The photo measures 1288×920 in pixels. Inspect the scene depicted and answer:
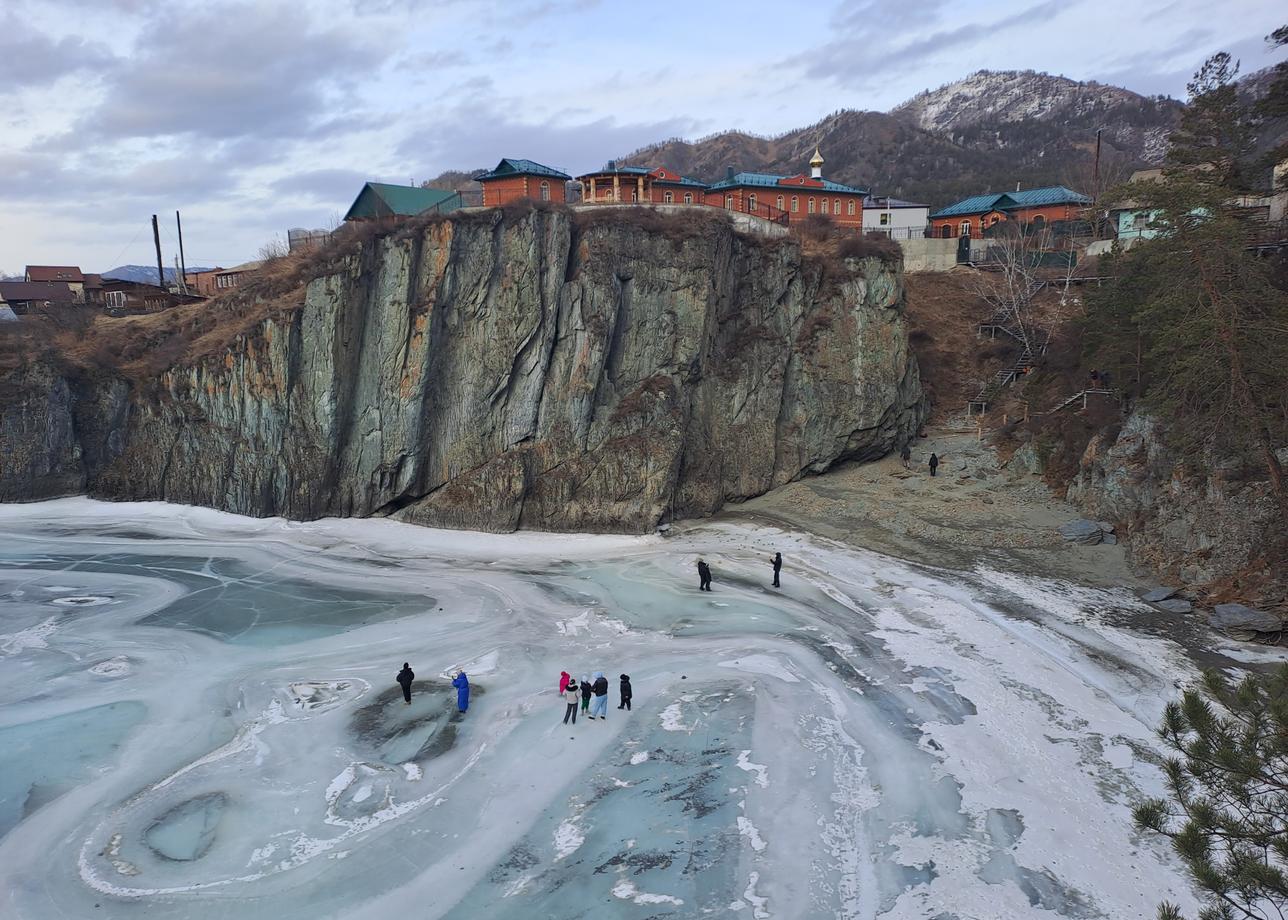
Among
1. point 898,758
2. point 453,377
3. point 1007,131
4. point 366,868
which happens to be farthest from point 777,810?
point 1007,131

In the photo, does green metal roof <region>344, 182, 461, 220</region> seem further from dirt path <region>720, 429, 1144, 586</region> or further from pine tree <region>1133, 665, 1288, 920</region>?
pine tree <region>1133, 665, 1288, 920</region>

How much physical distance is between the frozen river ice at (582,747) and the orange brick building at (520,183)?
2251 cm

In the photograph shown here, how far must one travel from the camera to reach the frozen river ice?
12.0m

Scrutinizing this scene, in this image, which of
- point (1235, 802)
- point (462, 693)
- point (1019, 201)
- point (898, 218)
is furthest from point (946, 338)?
point (1235, 802)

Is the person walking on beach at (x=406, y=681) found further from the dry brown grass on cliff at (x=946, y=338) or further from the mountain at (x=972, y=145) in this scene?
the mountain at (x=972, y=145)

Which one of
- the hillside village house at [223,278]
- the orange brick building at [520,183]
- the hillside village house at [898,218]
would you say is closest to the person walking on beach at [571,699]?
the orange brick building at [520,183]

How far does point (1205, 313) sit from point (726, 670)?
16.0 meters

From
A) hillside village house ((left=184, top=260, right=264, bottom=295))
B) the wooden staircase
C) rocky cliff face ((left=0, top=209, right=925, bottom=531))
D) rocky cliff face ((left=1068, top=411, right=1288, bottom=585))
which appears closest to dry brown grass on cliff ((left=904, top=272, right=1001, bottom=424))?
the wooden staircase

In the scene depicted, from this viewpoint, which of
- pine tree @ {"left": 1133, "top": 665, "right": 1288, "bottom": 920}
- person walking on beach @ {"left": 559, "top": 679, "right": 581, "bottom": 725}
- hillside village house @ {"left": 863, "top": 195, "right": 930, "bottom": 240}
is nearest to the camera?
pine tree @ {"left": 1133, "top": 665, "right": 1288, "bottom": 920}

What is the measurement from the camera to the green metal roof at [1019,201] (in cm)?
5569

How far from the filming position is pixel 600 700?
16.9 m

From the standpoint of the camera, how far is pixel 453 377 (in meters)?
35.6

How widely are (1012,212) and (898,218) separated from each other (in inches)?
347

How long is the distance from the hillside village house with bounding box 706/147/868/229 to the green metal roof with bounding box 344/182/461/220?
1695 centimetres
